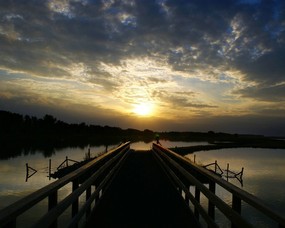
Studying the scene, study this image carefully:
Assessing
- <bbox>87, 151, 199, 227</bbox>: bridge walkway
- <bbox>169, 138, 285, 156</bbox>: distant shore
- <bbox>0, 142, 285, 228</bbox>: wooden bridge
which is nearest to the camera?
<bbox>0, 142, 285, 228</bbox>: wooden bridge

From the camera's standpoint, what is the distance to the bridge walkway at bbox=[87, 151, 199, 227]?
22.7ft

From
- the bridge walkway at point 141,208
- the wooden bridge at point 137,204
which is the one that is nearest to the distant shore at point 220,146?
the bridge walkway at point 141,208

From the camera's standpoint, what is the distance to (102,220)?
700 centimetres

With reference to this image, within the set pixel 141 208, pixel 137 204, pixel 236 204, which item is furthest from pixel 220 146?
pixel 236 204

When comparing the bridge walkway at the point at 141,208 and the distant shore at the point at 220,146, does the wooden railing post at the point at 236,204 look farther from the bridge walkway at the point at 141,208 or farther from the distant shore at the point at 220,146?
the distant shore at the point at 220,146

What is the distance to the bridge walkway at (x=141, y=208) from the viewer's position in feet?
22.7

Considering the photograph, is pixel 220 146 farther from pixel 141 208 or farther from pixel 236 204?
pixel 236 204

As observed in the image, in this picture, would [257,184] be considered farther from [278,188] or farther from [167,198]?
[167,198]

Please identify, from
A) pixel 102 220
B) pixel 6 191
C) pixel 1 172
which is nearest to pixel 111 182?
pixel 102 220

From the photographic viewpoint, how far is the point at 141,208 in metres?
8.16

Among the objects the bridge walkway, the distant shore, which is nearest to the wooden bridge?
the bridge walkway

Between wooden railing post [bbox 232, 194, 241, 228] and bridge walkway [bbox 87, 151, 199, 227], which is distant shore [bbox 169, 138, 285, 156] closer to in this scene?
bridge walkway [bbox 87, 151, 199, 227]

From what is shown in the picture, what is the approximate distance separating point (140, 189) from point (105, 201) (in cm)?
217

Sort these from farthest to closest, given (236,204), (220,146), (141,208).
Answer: (220,146), (141,208), (236,204)
